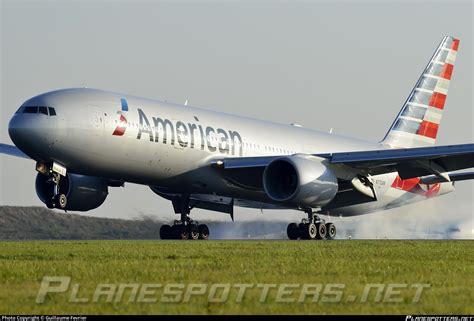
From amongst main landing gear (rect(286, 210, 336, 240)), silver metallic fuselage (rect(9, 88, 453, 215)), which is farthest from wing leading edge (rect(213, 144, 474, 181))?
main landing gear (rect(286, 210, 336, 240))

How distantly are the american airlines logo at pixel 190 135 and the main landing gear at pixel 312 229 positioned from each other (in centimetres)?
338

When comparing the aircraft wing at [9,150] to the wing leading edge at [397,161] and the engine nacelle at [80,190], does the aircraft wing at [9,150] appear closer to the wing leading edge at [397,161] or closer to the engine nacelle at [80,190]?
the engine nacelle at [80,190]

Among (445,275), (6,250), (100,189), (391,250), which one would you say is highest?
(445,275)

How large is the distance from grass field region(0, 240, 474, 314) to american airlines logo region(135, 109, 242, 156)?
10.2m

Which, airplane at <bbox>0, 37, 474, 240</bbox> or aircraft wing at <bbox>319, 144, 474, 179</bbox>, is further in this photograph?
aircraft wing at <bbox>319, 144, 474, 179</bbox>

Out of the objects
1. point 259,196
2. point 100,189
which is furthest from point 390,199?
point 100,189

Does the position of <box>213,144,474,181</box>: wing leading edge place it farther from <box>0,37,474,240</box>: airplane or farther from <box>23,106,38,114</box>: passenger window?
<box>23,106,38,114</box>: passenger window

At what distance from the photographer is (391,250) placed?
23219 millimetres

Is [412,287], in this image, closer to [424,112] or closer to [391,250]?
[391,250]

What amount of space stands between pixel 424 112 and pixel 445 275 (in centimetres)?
3066

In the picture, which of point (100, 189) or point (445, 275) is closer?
point (445, 275)

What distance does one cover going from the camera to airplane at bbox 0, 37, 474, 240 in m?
30.8

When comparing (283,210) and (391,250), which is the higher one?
(391,250)

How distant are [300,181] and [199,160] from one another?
3.87 m
